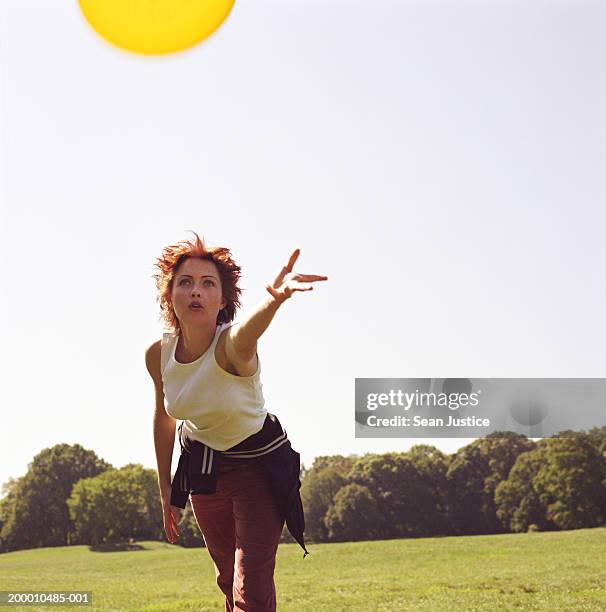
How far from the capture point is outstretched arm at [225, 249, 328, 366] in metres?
2.86

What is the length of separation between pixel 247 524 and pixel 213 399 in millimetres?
632

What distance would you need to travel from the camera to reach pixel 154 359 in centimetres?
396

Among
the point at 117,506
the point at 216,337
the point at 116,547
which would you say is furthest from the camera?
the point at 117,506

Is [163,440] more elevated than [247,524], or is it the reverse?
[163,440]

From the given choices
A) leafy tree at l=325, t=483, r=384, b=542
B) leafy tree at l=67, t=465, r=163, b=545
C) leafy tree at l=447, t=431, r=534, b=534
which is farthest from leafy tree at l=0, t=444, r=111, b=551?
leafy tree at l=447, t=431, r=534, b=534

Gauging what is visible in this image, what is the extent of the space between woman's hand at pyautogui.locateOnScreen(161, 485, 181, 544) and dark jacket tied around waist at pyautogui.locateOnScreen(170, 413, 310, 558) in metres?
0.33

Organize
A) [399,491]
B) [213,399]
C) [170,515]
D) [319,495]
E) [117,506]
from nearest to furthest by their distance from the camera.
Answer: [213,399] → [170,515] → [319,495] → [399,491] → [117,506]

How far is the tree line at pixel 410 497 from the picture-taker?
29562 millimetres

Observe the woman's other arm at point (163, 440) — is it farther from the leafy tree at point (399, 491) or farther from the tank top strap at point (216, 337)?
the leafy tree at point (399, 491)

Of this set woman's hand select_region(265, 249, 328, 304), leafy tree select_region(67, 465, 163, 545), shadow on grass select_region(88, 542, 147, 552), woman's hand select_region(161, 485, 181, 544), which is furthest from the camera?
leafy tree select_region(67, 465, 163, 545)

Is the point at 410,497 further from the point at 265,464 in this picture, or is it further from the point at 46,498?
the point at 265,464

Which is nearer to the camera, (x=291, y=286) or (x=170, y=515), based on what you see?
(x=291, y=286)

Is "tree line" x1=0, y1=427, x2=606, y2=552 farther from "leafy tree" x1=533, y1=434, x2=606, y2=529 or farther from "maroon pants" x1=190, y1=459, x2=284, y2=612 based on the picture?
"maroon pants" x1=190, y1=459, x2=284, y2=612

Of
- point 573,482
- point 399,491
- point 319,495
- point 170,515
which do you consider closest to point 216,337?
point 170,515
